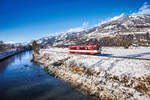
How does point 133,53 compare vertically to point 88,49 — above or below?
below

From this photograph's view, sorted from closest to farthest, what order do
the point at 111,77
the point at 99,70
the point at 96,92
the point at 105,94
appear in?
the point at 105,94, the point at 96,92, the point at 111,77, the point at 99,70

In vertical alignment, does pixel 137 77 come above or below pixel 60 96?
above

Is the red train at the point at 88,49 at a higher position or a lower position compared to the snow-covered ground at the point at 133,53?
higher

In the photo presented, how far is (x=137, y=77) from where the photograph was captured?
1259 cm

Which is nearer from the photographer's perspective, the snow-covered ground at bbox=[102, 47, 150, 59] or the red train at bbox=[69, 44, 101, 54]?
the snow-covered ground at bbox=[102, 47, 150, 59]

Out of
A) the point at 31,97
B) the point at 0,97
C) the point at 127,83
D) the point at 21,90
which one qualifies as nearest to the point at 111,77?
the point at 127,83

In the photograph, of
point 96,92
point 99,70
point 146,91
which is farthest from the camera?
point 99,70

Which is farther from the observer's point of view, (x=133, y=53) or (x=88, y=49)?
(x=133, y=53)

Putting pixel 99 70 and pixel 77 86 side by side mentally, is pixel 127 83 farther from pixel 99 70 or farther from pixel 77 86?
pixel 77 86

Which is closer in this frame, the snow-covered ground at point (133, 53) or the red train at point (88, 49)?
the snow-covered ground at point (133, 53)

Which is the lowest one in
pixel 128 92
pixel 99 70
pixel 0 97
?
pixel 0 97

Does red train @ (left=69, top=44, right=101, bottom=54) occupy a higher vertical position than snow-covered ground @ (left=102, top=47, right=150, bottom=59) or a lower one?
higher

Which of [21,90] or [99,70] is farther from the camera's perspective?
[99,70]

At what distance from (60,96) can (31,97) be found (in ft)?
13.4
